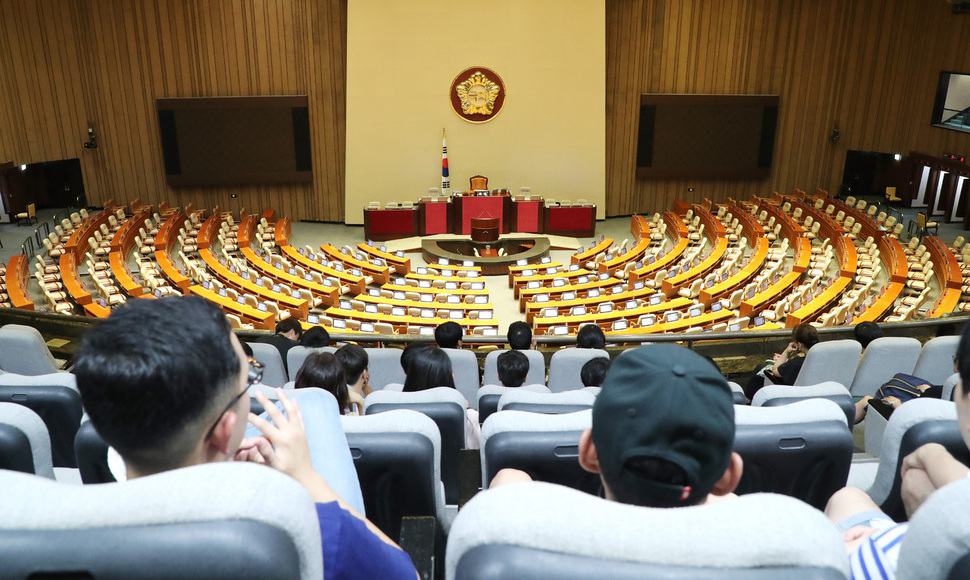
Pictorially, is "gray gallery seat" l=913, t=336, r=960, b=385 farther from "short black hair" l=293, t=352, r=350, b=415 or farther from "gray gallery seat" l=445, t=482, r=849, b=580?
"gray gallery seat" l=445, t=482, r=849, b=580

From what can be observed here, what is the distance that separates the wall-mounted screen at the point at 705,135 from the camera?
59.9 feet

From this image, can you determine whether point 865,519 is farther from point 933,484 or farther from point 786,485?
point 786,485

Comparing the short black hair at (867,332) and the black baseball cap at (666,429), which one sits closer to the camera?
the black baseball cap at (666,429)

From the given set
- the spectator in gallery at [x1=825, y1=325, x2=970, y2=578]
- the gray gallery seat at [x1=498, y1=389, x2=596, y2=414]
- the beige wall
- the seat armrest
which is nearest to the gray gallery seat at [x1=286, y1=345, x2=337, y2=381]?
the gray gallery seat at [x1=498, y1=389, x2=596, y2=414]

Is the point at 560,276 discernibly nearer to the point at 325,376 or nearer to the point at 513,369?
the point at 513,369

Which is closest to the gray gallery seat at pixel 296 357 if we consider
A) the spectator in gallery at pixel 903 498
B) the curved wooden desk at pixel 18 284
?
the spectator in gallery at pixel 903 498

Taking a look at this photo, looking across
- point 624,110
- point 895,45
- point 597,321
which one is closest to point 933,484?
point 597,321

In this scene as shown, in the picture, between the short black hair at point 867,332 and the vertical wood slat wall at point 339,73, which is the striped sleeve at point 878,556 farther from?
the vertical wood slat wall at point 339,73

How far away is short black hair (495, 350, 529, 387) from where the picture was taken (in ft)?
13.5

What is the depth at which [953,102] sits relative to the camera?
17.0 m

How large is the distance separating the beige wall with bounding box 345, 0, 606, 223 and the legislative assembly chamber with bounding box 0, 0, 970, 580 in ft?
0.27

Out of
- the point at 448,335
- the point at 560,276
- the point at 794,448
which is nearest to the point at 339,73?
the point at 560,276

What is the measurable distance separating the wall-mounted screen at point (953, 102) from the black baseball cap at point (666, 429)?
19.4m

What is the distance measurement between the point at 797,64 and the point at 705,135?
315 centimetres
